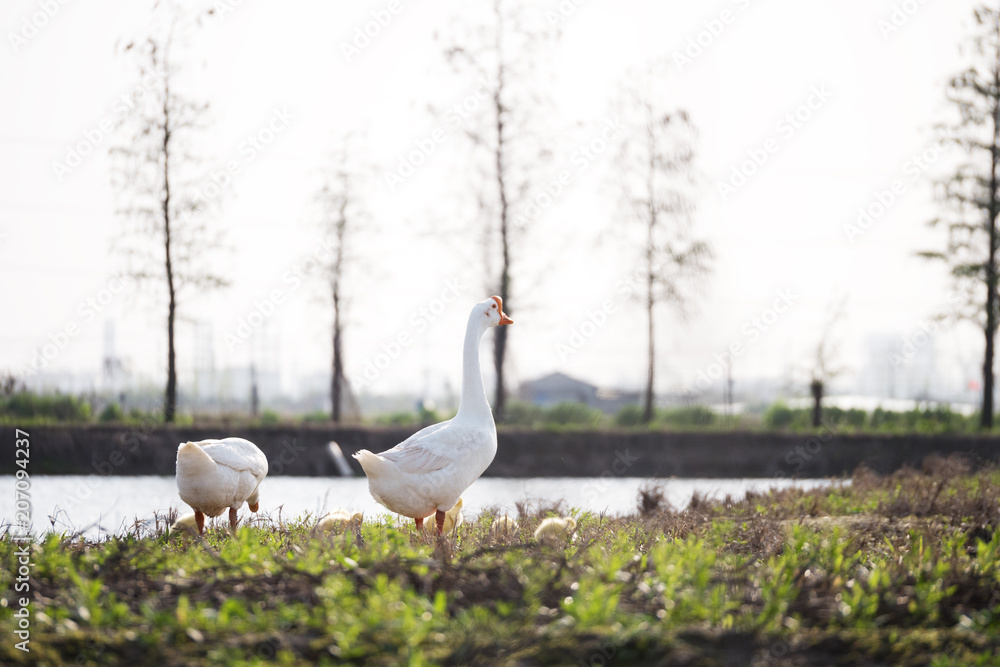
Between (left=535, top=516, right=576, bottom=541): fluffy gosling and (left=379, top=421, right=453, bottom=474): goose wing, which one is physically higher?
(left=379, top=421, right=453, bottom=474): goose wing

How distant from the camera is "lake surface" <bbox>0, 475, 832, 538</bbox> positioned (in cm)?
1101

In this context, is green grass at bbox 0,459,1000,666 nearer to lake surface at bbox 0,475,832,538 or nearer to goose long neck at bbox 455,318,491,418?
goose long neck at bbox 455,318,491,418

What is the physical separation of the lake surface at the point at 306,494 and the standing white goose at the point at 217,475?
194 cm

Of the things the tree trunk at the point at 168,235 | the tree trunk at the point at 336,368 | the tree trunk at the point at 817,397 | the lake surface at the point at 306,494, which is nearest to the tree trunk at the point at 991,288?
the tree trunk at the point at 817,397

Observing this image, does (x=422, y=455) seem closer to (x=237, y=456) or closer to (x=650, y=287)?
(x=237, y=456)

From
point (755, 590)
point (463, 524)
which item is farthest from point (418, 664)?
point (463, 524)

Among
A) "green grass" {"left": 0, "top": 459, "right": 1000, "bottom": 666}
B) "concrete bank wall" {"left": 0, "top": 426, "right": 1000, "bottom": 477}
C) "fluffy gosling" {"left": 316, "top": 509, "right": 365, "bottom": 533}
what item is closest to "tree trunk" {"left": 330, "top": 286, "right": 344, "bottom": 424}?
"concrete bank wall" {"left": 0, "top": 426, "right": 1000, "bottom": 477}

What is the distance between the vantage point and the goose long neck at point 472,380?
7293 mm

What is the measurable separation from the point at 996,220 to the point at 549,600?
26.1 m

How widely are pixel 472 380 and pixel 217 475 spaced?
7.14ft

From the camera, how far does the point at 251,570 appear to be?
16.4 feet

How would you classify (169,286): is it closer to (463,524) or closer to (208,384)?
(463,524)

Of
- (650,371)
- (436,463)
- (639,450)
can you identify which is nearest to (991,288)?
(650,371)

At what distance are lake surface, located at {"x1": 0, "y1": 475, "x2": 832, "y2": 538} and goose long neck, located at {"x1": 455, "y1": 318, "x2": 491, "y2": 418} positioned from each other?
8.38 ft
